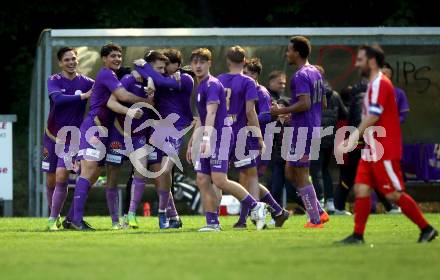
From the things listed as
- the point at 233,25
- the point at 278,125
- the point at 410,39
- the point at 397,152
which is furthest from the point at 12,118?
the point at 397,152

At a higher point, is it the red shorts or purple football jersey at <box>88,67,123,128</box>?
purple football jersey at <box>88,67,123,128</box>

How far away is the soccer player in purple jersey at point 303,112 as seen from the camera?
15.6m

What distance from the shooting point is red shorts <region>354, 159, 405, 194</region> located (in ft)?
40.7

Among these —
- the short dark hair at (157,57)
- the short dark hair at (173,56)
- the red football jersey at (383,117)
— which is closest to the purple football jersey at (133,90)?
the short dark hair at (157,57)

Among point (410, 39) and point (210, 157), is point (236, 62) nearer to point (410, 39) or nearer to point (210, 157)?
point (210, 157)

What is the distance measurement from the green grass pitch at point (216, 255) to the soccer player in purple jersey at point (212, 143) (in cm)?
36

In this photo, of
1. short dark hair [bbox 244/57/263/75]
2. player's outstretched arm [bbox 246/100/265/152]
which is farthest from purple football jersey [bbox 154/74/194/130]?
player's outstretched arm [bbox 246/100/265/152]

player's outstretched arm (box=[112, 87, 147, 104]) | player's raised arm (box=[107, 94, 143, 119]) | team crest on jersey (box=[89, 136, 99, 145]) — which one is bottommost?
team crest on jersey (box=[89, 136, 99, 145])

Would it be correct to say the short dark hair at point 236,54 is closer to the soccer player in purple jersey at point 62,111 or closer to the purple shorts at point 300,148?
the purple shorts at point 300,148

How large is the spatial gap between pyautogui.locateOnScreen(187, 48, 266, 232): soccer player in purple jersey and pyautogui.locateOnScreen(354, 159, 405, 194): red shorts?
2.60 metres

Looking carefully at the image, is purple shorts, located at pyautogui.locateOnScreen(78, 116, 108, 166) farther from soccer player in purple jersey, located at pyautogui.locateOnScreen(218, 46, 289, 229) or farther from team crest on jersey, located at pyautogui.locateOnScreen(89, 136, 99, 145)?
soccer player in purple jersey, located at pyautogui.locateOnScreen(218, 46, 289, 229)

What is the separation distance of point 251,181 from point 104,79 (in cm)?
208

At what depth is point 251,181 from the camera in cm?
1603

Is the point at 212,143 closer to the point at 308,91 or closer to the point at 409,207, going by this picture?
the point at 308,91
